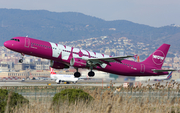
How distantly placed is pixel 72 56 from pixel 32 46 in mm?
6032

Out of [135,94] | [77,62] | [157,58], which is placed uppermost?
[157,58]

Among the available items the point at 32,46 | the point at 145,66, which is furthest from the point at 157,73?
the point at 32,46

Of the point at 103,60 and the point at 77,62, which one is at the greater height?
the point at 103,60

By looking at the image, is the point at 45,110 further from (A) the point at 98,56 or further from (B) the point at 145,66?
(B) the point at 145,66

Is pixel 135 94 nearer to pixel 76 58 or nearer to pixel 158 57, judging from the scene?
pixel 76 58

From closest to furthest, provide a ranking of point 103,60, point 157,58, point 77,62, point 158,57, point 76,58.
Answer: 1. point 77,62
2. point 76,58
3. point 103,60
4. point 157,58
5. point 158,57

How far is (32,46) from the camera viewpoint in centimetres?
4078

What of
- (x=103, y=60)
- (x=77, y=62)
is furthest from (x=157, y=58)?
(x=77, y=62)

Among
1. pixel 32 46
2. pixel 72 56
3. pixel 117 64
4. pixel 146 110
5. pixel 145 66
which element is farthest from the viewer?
pixel 145 66

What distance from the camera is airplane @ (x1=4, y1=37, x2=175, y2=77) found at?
135 feet

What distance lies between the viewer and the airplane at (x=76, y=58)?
41.0m

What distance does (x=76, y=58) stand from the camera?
144ft

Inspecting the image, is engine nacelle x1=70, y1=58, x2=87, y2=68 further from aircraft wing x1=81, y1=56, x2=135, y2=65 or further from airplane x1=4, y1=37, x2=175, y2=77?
aircraft wing x1=81, y1=56, x2=135, y2=65

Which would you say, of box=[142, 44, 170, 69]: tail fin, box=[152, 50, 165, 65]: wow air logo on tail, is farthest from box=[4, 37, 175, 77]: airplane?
box=[152, 50, 165, 65]: wow air logo on tail
